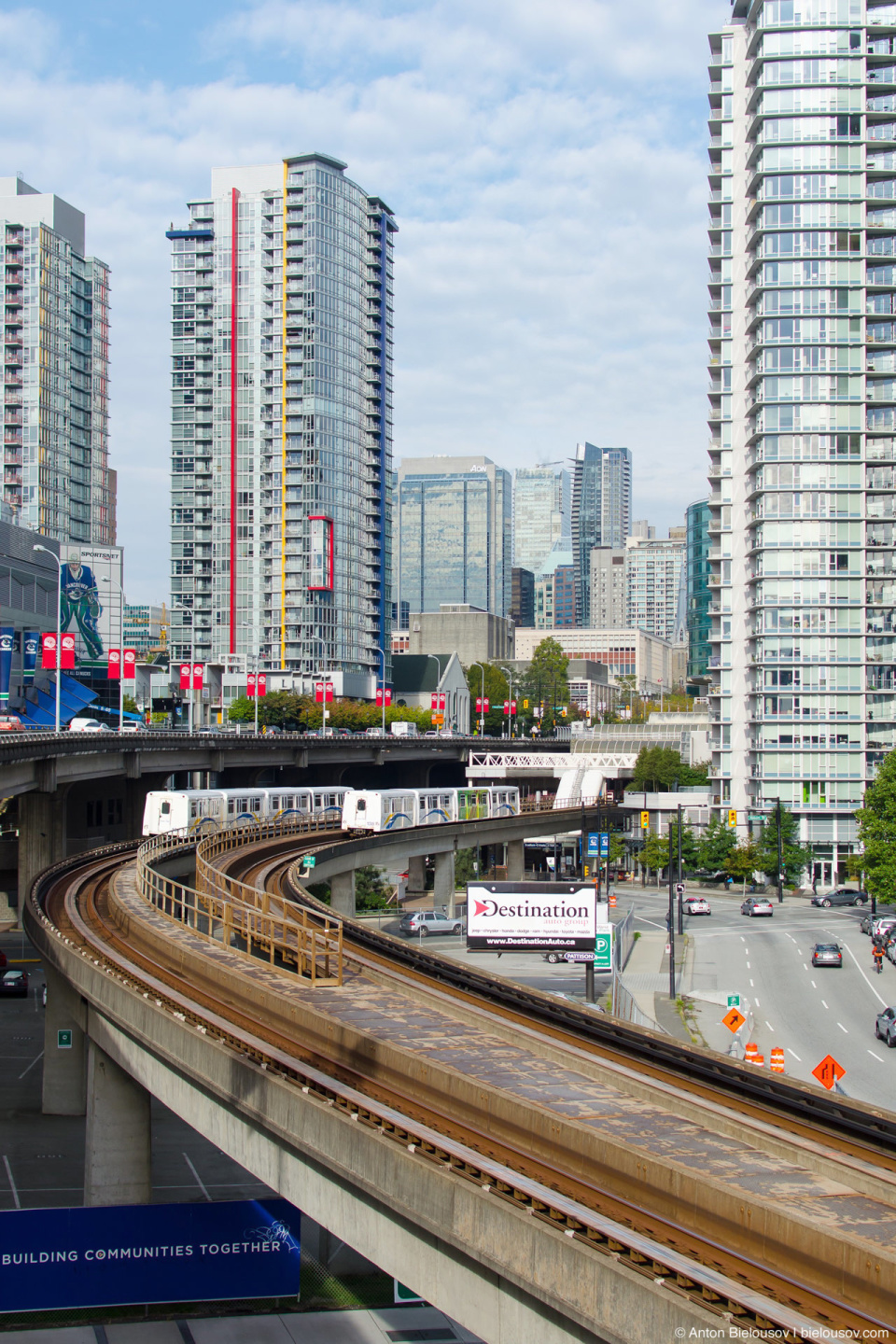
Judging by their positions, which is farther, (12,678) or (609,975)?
(12,678)

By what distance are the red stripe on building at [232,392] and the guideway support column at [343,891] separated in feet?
393

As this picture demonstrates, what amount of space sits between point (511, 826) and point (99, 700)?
291 feet

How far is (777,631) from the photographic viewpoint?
102000 millimetres

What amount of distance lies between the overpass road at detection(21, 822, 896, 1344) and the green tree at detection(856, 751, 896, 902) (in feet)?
153

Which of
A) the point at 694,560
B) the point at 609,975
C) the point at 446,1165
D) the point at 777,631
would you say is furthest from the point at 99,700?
the point at 446,1165

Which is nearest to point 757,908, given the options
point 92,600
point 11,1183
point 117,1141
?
point 11,1183

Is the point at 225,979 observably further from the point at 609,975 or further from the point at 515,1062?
the point at 609,975

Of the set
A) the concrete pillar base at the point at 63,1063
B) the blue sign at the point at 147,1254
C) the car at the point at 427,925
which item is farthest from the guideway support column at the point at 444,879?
the blue sign at the point at 147,1254

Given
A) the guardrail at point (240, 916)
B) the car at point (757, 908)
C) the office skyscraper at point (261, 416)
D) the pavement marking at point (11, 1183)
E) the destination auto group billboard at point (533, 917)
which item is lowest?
the car at point (757, 908)

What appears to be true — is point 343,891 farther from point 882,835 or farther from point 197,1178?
point 197,1178

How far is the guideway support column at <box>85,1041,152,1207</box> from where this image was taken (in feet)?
92.4

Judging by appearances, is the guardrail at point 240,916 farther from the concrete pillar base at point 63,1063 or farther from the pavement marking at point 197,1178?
the pavement marking at point 197,1178

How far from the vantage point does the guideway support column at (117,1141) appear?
28.2 m

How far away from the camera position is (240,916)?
35125 millimetres
